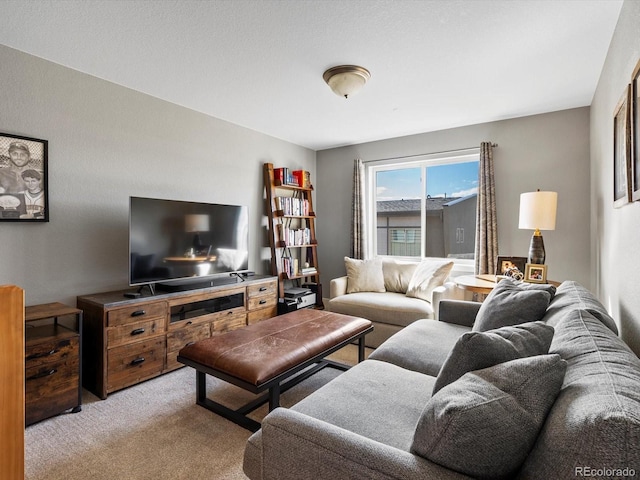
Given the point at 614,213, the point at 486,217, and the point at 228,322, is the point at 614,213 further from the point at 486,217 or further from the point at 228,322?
the point at 228,322

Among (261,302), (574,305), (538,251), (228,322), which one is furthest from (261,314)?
(574,305)

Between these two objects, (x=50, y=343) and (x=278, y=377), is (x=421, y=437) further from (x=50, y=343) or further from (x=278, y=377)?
(x=50, y=343)

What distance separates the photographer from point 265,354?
1999mm

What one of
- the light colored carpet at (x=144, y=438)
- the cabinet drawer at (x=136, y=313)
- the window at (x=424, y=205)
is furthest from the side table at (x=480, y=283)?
the cabinet drawer at (x=136, y=313)

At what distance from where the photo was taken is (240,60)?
2480 millimetres

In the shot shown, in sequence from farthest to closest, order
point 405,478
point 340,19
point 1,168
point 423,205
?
1. point 423,205
2. point 1,168
3. point 340,19
4. point 405,478

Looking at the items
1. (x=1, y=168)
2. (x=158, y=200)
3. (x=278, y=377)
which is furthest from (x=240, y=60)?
(x=278, y=377)

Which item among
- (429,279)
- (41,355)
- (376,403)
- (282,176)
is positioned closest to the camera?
(376,403)

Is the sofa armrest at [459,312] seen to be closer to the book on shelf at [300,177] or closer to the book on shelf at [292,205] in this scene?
the book on shelf at [292,205]

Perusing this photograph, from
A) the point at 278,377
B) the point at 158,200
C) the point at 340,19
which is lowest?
the point at 278,377

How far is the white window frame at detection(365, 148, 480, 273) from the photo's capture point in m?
4.17

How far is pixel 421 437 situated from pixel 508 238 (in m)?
3.55

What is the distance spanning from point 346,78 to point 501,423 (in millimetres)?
Answer: 2484

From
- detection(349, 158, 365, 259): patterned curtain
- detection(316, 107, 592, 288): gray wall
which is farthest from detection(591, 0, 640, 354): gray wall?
detection(349, 158, 365, 259): patterned curtain
